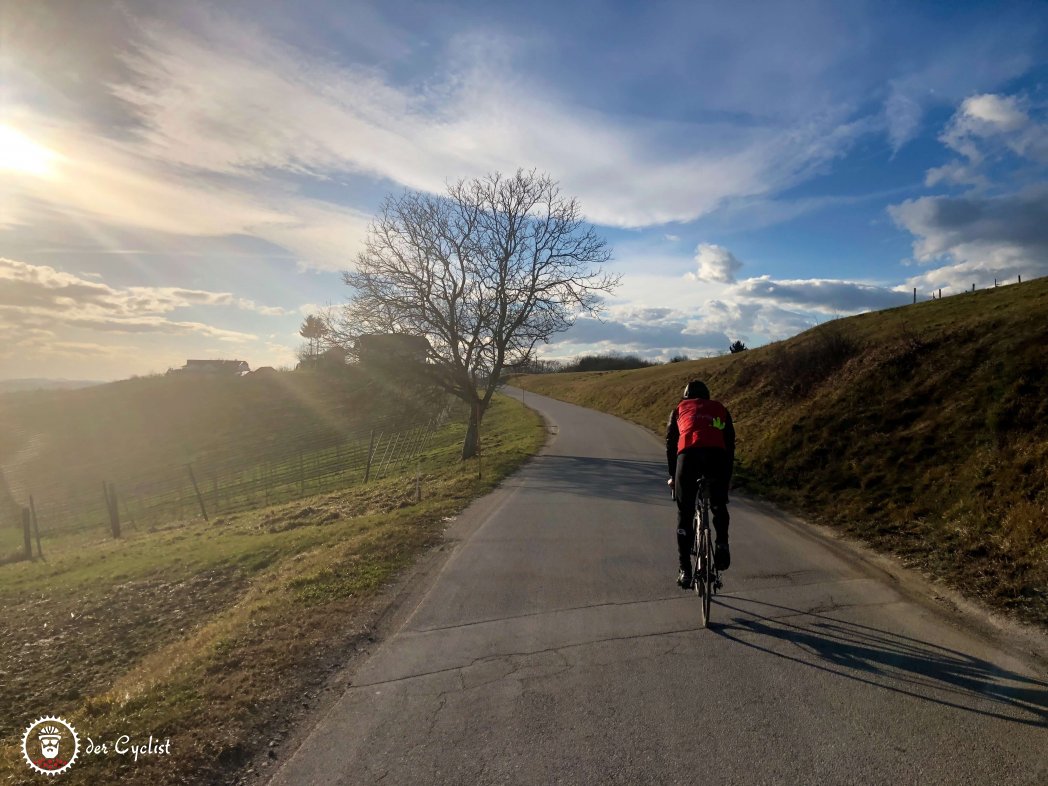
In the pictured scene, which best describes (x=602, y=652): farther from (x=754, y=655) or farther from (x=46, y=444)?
(x=46, y=444)

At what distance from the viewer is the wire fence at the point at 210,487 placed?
24250 mm

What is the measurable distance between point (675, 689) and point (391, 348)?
21.0 metres

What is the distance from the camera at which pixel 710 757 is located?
3.44 meters

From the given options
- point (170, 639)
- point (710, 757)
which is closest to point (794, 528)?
point (710, 757)

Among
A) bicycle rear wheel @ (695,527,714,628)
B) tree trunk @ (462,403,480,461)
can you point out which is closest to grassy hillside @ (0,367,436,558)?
tree trunk @ (462,403,480,461)

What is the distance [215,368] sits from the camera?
3962 inches

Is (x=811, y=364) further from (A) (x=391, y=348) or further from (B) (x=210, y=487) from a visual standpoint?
(B) (x=210, y=487)

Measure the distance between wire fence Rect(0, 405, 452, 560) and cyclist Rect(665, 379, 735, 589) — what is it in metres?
19.6

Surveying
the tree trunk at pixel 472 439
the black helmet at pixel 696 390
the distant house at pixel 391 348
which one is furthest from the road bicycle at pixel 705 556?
the distant house at pixel 391 348

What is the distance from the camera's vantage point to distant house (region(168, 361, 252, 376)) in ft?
307

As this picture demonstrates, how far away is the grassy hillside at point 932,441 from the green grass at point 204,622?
652 centimetres

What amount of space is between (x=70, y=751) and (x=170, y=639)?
4998 millimetres

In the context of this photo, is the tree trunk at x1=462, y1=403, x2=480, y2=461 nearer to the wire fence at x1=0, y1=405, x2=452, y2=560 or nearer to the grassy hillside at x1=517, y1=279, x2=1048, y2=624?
the wire fence at x1=0, y1=405, x2=452, y2=560

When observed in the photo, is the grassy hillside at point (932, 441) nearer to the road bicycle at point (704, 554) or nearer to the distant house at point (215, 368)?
the road bicycle at point (704, 554)
